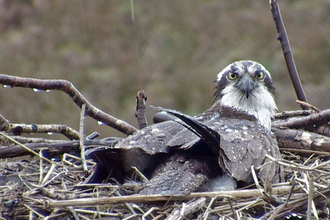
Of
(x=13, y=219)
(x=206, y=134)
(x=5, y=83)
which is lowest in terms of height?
(x=13, y=219)

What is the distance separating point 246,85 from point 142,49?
18.6 ft

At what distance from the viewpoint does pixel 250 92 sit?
477 centimetres

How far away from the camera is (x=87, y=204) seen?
2.86 metres

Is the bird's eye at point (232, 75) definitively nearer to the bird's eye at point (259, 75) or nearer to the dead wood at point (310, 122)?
the bird's eye at point (259, 75)

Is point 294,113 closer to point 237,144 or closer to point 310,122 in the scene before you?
point 310,122

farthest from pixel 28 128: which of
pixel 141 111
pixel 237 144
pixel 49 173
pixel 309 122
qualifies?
pixel 309 122

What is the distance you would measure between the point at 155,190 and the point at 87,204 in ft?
1.45

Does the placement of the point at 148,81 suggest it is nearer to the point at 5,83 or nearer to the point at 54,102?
the point at 54,102

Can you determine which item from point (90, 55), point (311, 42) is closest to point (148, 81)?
point (90, 55)

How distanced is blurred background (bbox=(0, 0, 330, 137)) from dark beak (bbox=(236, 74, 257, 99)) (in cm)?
433

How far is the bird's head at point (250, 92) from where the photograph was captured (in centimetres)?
475

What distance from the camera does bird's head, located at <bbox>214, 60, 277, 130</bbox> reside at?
4.75 meters

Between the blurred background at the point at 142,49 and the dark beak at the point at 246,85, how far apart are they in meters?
4.33

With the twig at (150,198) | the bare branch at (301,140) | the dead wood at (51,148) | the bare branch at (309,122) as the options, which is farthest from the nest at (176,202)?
the bare branch at (309,122)
